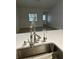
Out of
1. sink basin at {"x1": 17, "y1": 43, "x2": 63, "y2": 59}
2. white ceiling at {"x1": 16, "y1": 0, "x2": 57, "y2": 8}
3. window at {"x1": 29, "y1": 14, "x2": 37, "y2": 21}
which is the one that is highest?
white ceiling at {"x1": 16, "y1": 0, "x2": 57, "y2": 8}

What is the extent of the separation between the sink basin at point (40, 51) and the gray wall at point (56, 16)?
0.20m

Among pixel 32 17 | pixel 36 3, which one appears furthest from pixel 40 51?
pixel 36 3

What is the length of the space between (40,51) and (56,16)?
1.25 feet

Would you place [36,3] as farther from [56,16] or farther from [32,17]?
[56,16]

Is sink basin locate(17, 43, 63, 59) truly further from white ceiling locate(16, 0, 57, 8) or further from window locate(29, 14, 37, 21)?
white ceiling locate(16, 0, 57, 8)

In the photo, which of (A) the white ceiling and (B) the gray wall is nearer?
(A) the white ceiling

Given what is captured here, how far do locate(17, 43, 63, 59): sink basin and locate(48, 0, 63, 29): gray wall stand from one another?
201 millimetres

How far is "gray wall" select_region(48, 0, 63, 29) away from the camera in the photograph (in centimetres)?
92

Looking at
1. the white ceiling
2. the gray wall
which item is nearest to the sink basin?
the gray wall

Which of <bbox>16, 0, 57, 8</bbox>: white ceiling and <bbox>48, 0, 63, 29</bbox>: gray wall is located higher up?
<bbox>16, 0, 57, 8</bbox>: white ceiling

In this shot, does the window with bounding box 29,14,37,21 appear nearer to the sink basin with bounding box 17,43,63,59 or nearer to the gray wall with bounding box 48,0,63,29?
the gray wall with bounding box 48,0,63,29
